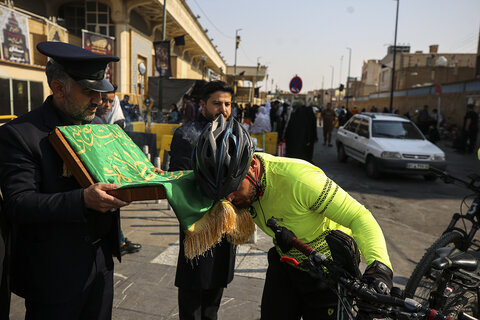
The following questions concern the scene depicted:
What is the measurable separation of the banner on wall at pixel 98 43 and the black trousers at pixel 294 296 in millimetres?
19102

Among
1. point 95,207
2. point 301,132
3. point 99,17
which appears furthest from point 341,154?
point 99,17

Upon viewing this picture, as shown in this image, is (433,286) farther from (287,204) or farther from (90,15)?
(90,15)

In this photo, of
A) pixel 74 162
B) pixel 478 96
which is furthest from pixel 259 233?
pixel 478 96

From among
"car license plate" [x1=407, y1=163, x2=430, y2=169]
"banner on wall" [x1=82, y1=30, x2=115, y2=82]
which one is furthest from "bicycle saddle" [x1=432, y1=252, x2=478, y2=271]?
"banner on wall" [x1=82, y1=30, x2=115, y2=82]

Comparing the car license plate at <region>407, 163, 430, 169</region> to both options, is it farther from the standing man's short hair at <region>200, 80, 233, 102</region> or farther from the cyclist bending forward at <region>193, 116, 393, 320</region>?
the cyclist bending forward at <region>193, 116, 393, 320</region>

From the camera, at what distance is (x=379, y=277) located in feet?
4.65

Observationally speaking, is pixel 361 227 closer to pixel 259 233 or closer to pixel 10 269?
pixel 10 269

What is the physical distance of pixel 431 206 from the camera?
25.0ft

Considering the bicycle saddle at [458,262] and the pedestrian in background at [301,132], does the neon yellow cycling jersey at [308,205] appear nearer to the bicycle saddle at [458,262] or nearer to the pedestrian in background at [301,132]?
the bicycle saddle at [458,262]

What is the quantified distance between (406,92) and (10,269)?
40368 millimetres

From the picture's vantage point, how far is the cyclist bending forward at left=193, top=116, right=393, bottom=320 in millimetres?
1501

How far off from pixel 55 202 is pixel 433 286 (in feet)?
10.5

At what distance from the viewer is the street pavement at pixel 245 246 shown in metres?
3.37

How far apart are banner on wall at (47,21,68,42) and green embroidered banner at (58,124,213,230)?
17.1 meters
